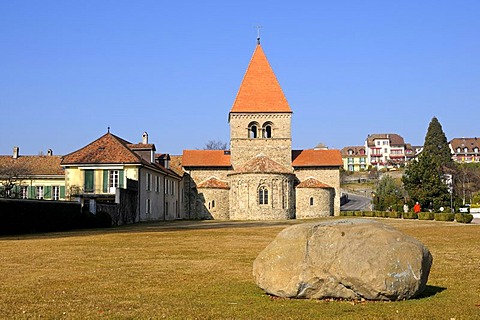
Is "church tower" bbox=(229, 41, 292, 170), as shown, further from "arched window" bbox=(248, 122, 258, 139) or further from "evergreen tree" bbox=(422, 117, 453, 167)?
"evergreen tree" bbox=(422, 117, 453, 167)

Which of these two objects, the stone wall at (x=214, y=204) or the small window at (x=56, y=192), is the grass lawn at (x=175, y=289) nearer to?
the small window at (x=56, y=192)

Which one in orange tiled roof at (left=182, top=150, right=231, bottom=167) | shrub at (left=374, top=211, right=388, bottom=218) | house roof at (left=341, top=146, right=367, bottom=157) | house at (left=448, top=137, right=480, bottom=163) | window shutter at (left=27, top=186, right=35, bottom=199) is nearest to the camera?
window shutter at (left=27, top=186, right=35, bottom=199)

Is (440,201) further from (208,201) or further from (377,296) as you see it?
(377,296)

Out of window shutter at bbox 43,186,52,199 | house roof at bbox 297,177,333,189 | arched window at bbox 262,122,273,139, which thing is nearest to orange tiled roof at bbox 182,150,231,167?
arched window at bbox 262,122,273,139

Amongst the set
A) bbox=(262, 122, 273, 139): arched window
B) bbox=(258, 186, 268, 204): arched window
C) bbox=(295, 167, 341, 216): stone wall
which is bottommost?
bbox=(258, 186, 268, 204): arched window

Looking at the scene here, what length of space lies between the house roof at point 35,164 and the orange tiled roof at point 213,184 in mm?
14863

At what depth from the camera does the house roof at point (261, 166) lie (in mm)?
56141

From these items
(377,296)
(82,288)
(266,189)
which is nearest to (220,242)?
(82,288)

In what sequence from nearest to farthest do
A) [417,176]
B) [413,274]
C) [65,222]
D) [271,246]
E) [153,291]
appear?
[413,274]
[271,246]
[153,291]
[65,222]
[417,176]

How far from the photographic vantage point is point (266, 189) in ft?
184

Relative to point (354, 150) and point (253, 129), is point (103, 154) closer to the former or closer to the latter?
point (253, 129)

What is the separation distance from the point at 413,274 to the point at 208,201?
5270cm

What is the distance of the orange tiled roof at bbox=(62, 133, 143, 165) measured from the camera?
46.8 metres

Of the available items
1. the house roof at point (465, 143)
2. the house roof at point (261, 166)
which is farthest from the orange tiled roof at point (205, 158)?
the house roof at point (465, 143)
